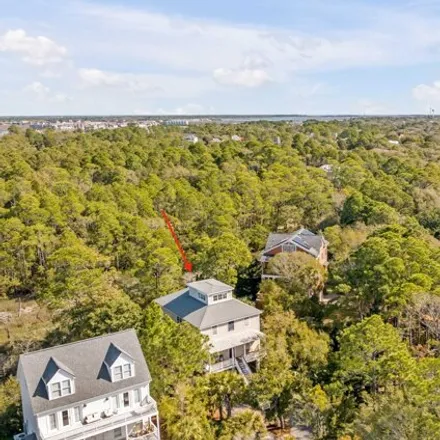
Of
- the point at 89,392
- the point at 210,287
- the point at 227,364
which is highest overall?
the point at 210,287

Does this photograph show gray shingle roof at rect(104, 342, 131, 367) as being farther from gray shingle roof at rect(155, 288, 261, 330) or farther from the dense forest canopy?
gray shingle roof at rect(155, 288, 261, 330)

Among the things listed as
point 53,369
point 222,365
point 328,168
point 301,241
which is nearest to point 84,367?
point 53,369

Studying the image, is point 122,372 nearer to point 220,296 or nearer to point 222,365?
point 222,365

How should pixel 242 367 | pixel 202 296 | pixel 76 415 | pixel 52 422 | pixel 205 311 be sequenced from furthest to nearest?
pixel 202 296, pixel 205 311, pixel 242 367, pixel 76 415, pixel 52 422

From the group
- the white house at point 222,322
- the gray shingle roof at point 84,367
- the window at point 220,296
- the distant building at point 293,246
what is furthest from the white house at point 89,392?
the distant building at point 293,246

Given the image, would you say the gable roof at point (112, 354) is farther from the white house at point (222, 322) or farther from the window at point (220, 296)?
the window at point (220, 296)

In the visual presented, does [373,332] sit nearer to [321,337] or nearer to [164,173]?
[321,337]

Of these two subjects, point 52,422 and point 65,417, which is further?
point 65,417
